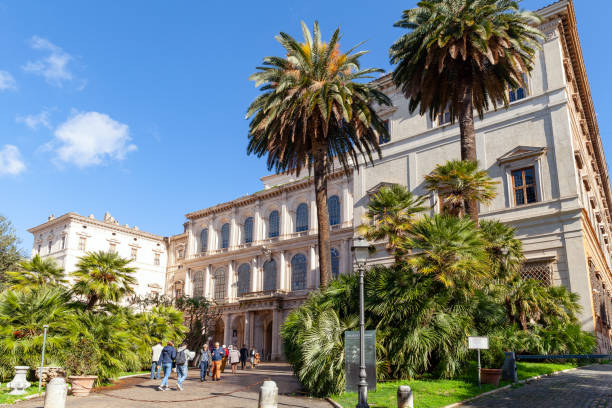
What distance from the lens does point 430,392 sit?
12.6 metres

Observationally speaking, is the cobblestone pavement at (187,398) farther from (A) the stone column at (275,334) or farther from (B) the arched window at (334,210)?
A: (B) the arched window at (334,210)

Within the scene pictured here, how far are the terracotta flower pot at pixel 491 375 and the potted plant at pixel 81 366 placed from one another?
11.6 meters

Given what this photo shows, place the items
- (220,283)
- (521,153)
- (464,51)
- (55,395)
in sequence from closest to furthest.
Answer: (55,395) → (464,51) → (521,153) → (220,283)

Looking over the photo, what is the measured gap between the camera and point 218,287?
5503 centimetres

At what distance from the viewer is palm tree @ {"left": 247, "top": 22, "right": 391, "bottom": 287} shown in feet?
73.0

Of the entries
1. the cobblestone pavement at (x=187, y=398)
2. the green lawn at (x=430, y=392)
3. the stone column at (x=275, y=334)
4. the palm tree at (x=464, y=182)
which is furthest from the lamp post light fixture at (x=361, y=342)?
the stone column at (x=275, y=334)

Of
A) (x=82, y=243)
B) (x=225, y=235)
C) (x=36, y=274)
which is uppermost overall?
(x=225, y=235)

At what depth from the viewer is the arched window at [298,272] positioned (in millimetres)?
47531

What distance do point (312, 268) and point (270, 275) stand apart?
19.4ft

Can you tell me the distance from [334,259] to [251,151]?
22039 millimetres

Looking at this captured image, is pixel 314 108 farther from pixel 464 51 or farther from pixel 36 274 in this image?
pixel 36 274

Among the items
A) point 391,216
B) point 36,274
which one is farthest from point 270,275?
point 391,216

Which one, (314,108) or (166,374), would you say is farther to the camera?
(314,108)

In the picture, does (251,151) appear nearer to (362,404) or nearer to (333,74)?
(333,74)
